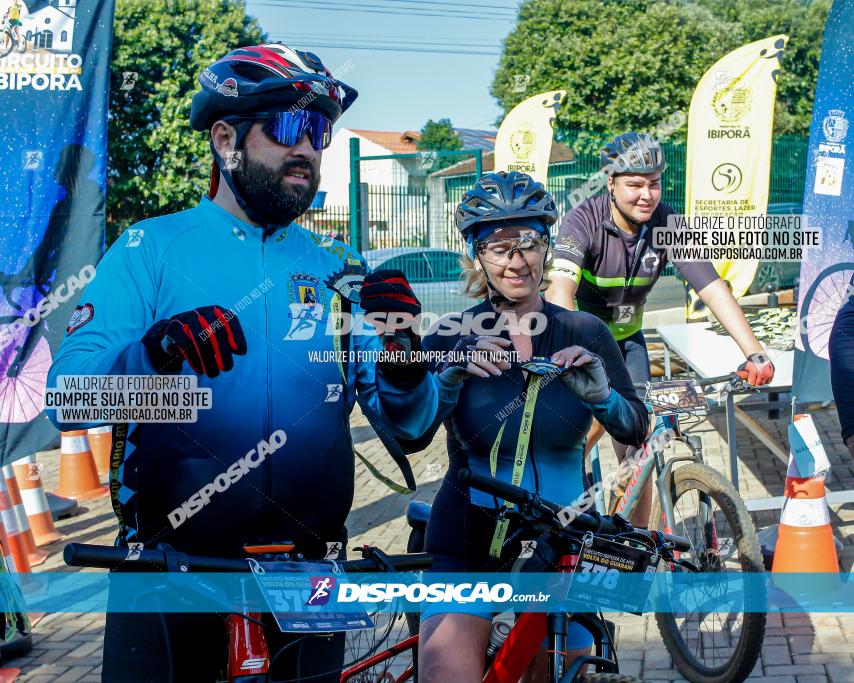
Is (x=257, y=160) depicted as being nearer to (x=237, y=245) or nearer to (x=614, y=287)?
(x=237, y=245)

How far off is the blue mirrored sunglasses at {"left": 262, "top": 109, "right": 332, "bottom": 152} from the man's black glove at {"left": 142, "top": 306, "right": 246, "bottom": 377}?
51 centimetres

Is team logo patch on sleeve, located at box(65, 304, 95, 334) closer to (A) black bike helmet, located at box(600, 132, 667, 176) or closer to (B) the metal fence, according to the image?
(A) black bike helmet, located at box(600, 132, 667, 176)

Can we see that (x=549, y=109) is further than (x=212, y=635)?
Yes

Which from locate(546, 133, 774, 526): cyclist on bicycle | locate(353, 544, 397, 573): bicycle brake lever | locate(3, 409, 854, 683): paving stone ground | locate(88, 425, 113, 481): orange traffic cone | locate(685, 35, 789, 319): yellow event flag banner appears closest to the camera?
locate(353, 544, 397, 573): bicycle brake lever

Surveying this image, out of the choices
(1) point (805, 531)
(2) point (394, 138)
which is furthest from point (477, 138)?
(1) point (805, 531)

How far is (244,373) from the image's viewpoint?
7.90ft

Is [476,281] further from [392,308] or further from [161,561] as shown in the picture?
[161,561]

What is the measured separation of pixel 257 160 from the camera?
96.2 inches

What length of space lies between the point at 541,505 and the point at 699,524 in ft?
7.35

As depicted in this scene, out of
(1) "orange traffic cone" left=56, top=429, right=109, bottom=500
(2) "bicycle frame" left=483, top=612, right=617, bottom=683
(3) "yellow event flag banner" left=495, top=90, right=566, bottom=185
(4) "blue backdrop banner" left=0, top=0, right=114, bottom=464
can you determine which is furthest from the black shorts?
(3) "yellow event flag banner" left=495, top=90, right=566, bottom=185

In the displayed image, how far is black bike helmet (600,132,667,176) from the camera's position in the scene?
17.0 feet

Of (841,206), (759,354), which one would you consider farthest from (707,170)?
(759,354)

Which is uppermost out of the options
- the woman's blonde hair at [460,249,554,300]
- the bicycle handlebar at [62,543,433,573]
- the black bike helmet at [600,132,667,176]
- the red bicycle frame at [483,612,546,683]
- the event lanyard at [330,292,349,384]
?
the black bike helmet at [600,132,667,176]

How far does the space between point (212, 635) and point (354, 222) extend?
13647mm
